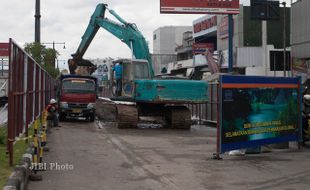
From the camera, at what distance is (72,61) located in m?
33.3

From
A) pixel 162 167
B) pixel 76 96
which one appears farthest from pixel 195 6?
pixel 162 167

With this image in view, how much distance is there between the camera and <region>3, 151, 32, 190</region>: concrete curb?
7613 mm

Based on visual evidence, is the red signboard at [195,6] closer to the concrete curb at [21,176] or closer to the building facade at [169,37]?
the concrete curb at [21,176]

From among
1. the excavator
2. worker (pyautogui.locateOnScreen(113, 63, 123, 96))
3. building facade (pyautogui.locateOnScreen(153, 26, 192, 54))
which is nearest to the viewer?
the excavator

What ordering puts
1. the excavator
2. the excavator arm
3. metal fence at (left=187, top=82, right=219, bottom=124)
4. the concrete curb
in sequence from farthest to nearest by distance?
1. the excavator arm
2. metal fence at (left=187, top=82, right=219, bottom=124)
3. the excavator
4. the concrete curb

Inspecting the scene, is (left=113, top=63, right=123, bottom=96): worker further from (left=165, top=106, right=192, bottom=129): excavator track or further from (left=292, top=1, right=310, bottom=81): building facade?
(left=292, top=1, right=310, bottom=81): building facade

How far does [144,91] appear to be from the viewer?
2159cm

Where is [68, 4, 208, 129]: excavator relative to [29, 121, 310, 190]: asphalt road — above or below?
above

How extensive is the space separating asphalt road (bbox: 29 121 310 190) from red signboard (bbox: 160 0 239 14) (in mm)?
9130

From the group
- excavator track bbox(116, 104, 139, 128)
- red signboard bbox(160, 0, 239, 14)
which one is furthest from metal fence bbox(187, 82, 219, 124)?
excavator track bbox(116, 104, 139, 128)

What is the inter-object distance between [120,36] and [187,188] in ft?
63.3

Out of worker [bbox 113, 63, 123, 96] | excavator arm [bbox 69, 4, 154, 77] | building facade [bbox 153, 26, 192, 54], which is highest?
building facade [bbox 153, 26, 192, 54]

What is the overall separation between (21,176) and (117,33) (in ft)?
65.7

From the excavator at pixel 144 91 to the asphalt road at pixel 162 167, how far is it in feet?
13.9
